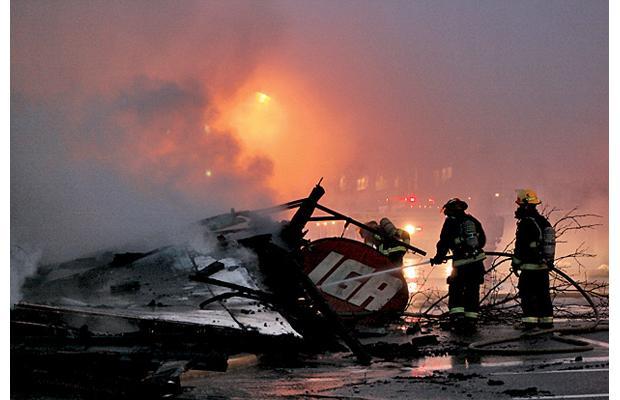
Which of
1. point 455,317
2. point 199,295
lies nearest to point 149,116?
point 199,295

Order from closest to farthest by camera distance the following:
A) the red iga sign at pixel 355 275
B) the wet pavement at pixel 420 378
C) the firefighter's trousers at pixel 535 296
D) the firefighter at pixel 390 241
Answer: the wet pavement at pixel 420 378 → the firefighter's trousers at pixel 535 296 → the red iga sign at pixel 355 275 → the firefighter at pixel 390 241


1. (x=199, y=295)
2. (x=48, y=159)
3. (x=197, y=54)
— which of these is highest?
(x=197, y=54)

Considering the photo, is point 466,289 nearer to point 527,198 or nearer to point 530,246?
point 530,246

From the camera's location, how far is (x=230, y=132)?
1053 cm

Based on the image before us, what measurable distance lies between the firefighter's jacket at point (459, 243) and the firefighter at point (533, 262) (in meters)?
0.42

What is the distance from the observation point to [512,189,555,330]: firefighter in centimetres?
717

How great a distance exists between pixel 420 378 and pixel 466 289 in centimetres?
292

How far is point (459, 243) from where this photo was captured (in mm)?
7844

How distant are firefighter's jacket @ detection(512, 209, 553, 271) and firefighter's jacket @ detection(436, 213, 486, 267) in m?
0.40

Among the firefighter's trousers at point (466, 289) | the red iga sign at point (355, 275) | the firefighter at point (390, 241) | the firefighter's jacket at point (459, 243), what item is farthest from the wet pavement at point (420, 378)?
the firefighter at point (390, 241)

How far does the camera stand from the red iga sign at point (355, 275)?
24.3ft

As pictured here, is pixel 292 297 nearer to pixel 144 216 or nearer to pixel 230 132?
pixel 144 216

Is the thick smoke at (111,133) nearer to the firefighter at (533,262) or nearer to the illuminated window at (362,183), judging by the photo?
the firefighter at (533,262)

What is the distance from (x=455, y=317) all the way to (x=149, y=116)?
4665mm
